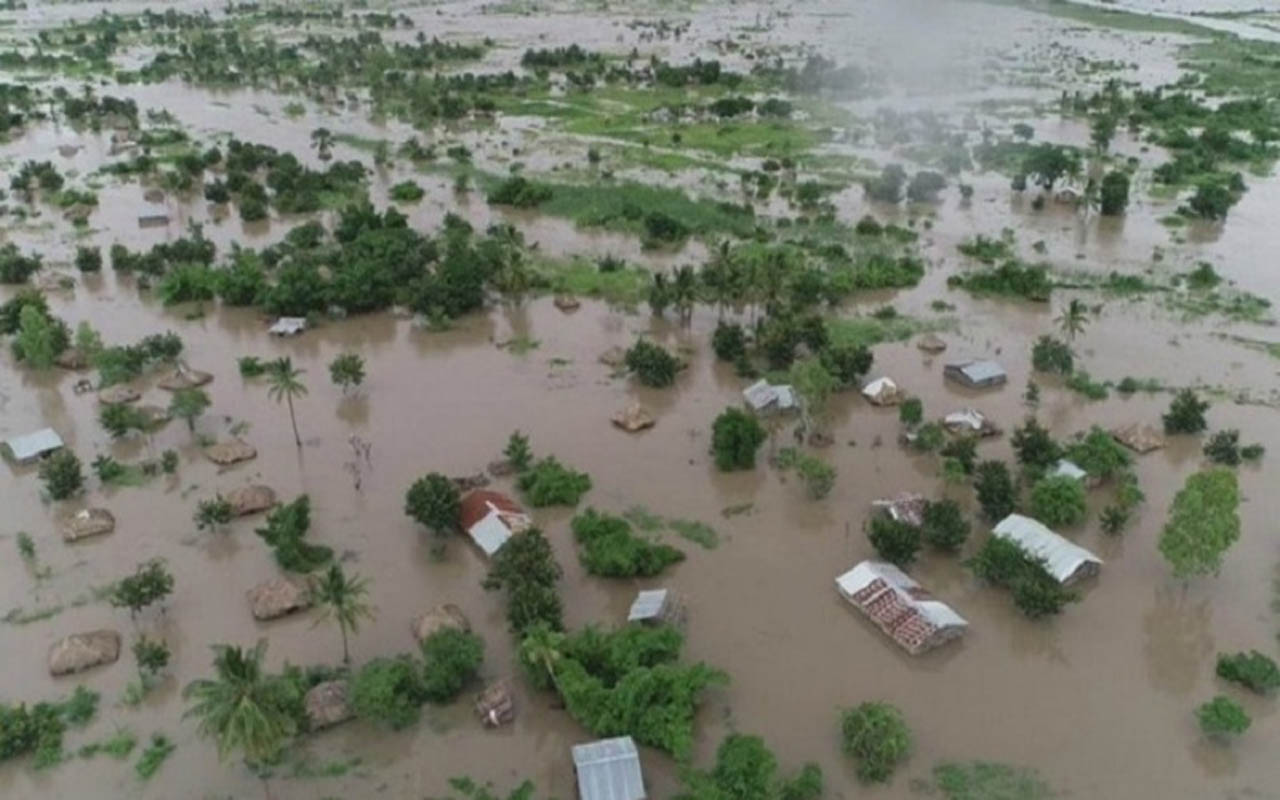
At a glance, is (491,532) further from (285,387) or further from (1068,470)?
(1068,470)

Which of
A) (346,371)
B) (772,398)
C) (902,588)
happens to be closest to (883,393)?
(772,398)

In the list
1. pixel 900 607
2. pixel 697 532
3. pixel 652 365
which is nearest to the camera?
pixel 900 607

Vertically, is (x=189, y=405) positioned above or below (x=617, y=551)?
above

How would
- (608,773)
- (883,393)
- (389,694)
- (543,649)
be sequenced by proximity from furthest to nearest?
(883,393)
(543,649)
(389,694)
(608,773)

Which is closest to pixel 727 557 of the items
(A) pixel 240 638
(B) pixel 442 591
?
(B) pixel 442 591

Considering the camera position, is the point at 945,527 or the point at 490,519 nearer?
the point at 945,527

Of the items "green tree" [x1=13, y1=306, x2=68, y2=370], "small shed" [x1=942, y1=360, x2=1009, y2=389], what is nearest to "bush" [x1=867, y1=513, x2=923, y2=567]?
"small shed" [x1=942, y1=360, x2=1009, y2=389]

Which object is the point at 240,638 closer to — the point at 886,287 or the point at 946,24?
the point at 886,287
